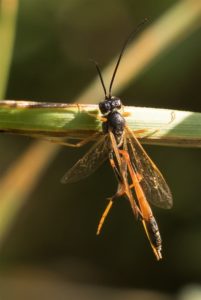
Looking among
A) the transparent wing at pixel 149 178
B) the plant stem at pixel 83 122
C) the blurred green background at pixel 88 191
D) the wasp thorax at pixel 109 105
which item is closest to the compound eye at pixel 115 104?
the wasp thorax at pixel 109 105

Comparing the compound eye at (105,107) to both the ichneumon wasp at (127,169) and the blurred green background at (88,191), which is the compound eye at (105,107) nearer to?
the ichneumon wasp at (127,169)

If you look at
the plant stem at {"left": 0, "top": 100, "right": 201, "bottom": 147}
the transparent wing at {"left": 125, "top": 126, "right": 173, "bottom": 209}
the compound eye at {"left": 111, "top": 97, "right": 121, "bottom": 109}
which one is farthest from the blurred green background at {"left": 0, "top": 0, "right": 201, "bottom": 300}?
the plant stem at {"left": 0, "top": 100, "right": 201, "bottom": 147}

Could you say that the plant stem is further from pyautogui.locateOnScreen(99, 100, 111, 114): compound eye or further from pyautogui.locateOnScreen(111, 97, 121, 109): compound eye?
pyautogui.locateOnScreen(111, 97, 121, 109): compound eye

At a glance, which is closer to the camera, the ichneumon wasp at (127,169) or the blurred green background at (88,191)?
the ichneumon wasp at (127,169)

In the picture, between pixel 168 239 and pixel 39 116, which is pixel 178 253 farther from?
pixel 39 116

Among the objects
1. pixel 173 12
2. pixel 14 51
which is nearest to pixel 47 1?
pixel 14 51

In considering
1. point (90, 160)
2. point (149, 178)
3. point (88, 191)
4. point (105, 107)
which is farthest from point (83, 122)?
point (88, 191)

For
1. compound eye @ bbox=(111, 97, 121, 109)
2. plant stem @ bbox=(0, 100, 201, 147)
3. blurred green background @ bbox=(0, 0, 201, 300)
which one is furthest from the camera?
blurred green background @ bbox=(0, 0, 201, 300)
